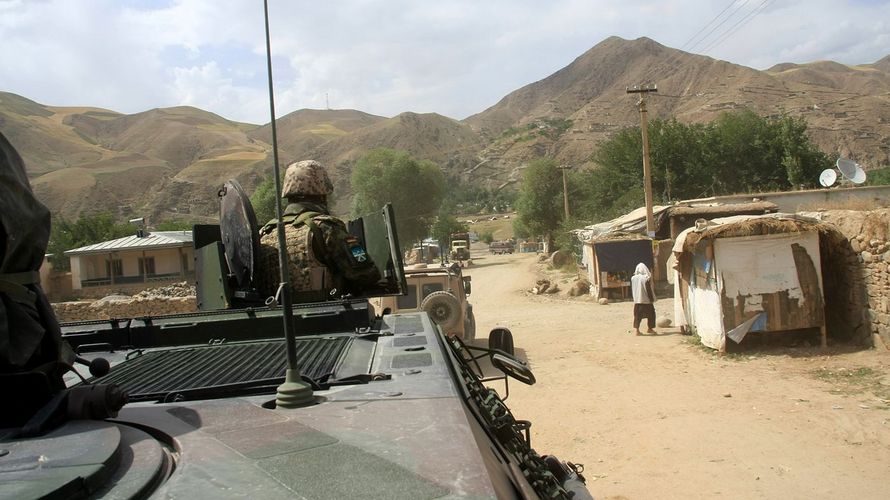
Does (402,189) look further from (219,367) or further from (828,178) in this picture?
(219,367)

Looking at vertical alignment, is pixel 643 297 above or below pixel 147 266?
below

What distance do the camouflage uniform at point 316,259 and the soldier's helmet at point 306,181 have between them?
164mm

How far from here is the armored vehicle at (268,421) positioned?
4.93 feet

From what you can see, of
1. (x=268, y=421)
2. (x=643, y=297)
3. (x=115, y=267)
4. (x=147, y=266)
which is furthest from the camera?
(x=115, y=267)

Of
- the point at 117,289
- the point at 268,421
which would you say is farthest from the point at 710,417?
the point at 117,289

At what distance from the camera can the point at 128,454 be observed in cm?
167

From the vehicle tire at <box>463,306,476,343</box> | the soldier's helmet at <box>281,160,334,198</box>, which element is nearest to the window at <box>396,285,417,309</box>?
the vehicle tire at <box>463,306,476,343</box>

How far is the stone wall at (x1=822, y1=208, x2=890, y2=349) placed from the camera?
33.4 feet

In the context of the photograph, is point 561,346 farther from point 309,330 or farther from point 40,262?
point 40,262

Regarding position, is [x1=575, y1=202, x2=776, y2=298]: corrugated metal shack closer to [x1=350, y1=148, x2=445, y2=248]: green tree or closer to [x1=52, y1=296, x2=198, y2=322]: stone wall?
[x1=52, y1=296, x2=198, y2=322]: stone wall

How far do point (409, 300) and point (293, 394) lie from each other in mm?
10523

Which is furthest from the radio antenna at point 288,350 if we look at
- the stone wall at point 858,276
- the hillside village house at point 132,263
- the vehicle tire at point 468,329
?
the hillside village house at point 132,263

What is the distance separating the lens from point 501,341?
419cm

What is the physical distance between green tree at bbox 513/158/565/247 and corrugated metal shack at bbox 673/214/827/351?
35.9 metres
